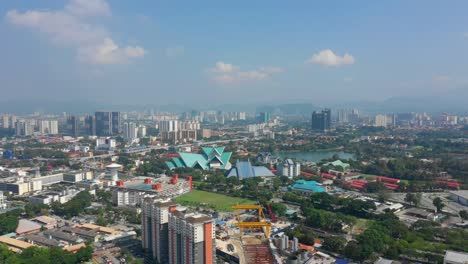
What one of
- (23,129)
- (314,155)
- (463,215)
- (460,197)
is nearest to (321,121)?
(314,155)

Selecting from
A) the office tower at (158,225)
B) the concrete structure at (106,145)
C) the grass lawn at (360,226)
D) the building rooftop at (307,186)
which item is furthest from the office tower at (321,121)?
the office tower at (158,225)

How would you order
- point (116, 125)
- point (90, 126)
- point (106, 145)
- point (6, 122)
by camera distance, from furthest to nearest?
point (6, 122)
point (116, 125)
point (90, 126)
point (106, 145)

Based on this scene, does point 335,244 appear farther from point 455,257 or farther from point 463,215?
point 463,215

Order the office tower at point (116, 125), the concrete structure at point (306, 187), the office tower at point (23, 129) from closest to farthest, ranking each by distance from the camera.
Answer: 1. the concrete structure at point (306, 187)
2. the office tower at point (23, 129)
3. the office tower at point (116, 125)

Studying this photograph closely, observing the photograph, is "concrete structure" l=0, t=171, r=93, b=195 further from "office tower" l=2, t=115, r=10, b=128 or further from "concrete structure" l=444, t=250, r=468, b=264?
"office tower" l=2, t=115, r=10, b=128

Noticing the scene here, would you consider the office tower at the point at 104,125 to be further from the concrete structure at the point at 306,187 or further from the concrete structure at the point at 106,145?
the concrete structure at the point at 306,187

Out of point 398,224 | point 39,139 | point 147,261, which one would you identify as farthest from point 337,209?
point 39,139

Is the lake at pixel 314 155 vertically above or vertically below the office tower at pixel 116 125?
below

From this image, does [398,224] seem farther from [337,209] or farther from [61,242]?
[61,242]
